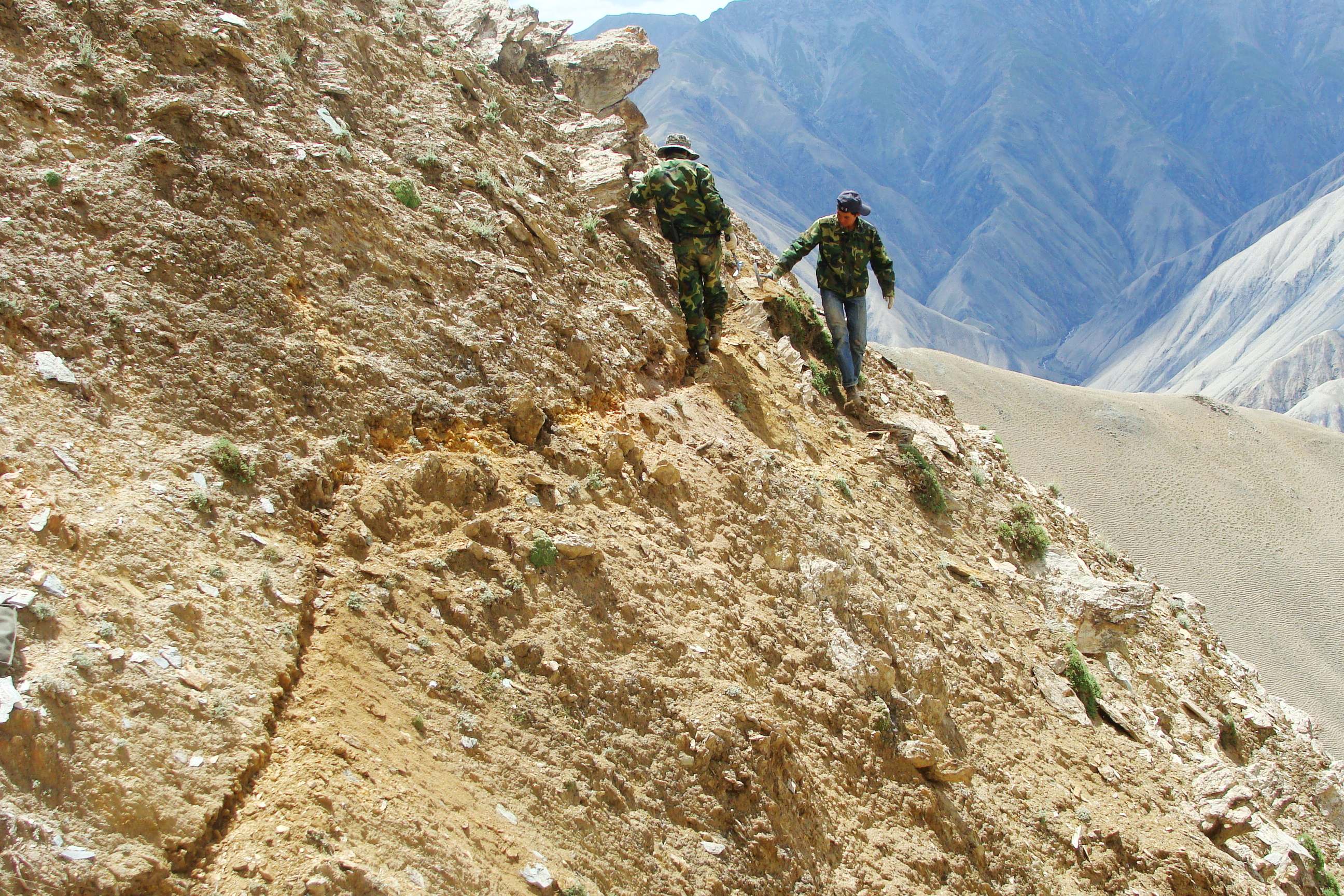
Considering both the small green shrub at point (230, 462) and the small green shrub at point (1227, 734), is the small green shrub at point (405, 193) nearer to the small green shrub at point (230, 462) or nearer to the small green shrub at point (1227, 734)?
the small green shrub at point (230, 462)

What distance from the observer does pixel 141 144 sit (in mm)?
5867

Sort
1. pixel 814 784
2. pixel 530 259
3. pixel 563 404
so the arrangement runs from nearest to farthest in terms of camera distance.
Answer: pixel 814 784
pixel 563 404
pixel 530 259

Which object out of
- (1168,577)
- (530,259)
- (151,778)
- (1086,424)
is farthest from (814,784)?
(1086,424)

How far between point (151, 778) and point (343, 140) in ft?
16.4

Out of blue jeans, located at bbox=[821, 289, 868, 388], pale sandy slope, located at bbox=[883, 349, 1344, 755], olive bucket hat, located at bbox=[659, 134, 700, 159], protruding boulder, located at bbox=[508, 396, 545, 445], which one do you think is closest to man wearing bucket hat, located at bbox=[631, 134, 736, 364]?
olive bucket hat, located at bbox=[659, 134, 700, 159]

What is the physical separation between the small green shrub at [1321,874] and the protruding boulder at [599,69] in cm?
1031

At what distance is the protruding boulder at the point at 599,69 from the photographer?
11164 millimetres

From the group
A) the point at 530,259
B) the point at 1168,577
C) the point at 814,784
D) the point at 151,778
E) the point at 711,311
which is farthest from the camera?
the point at 1168,577

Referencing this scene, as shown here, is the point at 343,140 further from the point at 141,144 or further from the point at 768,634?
the point at 768,634

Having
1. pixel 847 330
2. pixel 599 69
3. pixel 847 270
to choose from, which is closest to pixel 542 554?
pixel 847 270

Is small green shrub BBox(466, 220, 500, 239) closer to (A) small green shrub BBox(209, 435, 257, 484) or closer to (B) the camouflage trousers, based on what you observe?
(B) the camouflage trousers

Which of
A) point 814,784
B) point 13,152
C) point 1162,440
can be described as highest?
point 1162,440

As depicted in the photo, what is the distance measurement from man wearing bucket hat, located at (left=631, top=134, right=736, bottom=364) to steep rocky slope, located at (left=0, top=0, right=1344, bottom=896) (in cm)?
35

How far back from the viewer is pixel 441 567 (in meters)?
5.33
